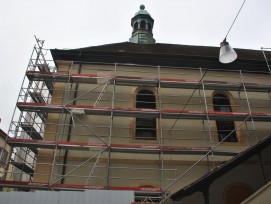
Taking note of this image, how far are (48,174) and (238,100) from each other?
956cm

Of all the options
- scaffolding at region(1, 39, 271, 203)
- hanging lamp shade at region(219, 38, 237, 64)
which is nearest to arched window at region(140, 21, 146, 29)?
scaffolding at region(1, 39, 271, 203)

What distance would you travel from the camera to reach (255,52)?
Answer: 68.5ft

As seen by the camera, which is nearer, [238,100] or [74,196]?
[74,196]

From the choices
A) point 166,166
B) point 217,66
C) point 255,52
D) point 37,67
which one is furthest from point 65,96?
point 255,52

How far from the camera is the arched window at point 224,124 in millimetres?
14586

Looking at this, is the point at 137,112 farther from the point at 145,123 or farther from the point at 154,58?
the point at 154,58

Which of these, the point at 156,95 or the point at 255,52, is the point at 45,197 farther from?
the point at 255,52

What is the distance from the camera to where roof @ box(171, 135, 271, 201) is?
9.53 m

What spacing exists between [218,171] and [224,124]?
5743 mm

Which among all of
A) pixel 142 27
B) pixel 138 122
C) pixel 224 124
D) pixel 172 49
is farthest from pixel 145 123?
pixel 142 27

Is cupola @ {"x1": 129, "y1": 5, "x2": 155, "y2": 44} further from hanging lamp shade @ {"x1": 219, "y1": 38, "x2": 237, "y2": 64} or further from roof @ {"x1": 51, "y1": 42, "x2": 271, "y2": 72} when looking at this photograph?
hanging lamp shade @ {"x1": 219, "y1": 38, "x2": 237, "y2": 64}

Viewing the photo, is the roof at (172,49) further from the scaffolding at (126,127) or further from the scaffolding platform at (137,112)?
the scaffolding platform at (137,112)

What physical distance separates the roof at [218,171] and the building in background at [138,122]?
1.16 ft

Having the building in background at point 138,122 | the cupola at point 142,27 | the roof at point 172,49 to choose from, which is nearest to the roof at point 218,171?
the building in background at point 138,122
